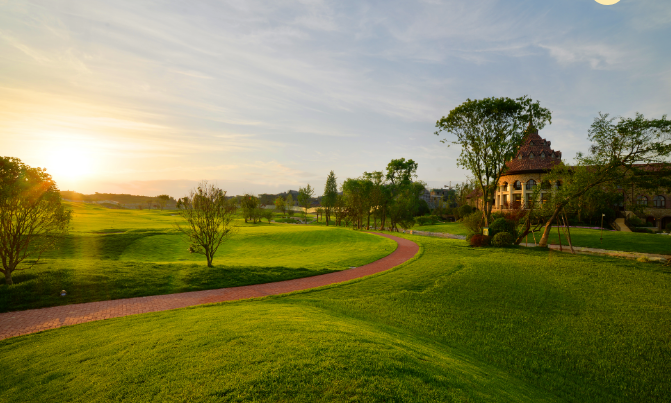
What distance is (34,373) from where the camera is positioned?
579cm

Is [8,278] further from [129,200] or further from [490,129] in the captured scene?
[129,200]

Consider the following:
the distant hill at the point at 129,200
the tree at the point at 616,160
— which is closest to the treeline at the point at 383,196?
the tree at the point at 616,160

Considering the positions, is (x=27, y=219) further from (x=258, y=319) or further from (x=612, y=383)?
(x=612, y=383)

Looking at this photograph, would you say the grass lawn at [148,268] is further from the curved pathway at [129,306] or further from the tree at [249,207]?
the tree at [249,207]

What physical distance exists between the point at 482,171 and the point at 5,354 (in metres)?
35.5

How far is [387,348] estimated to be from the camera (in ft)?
20.4

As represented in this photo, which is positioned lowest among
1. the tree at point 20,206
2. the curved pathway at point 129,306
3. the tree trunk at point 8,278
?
the curved pathway at point 129,306

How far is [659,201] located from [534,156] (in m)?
22.1

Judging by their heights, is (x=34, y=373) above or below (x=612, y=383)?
above

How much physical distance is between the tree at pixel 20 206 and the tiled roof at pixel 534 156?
186 ft

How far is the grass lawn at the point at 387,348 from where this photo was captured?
15.3 feet

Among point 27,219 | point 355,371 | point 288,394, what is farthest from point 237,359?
point 27,219

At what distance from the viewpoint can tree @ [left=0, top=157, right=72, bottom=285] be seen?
42.0 feet

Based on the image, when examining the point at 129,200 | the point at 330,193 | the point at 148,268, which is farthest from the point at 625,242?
the point at 129,200
